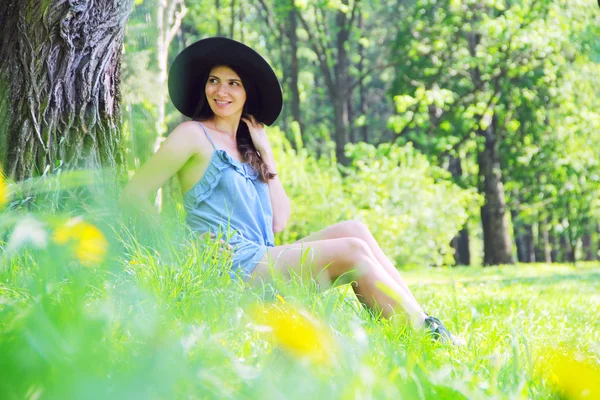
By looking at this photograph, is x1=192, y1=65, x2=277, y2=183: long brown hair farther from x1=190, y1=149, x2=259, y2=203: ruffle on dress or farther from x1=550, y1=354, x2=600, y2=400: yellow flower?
x1=550, y1=354, x2=600, y2=400: yellow flower

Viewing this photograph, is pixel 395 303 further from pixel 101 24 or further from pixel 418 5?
pixel 418 5

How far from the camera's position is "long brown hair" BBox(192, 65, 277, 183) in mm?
4020

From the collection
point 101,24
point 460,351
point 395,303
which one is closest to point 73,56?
point 101,24

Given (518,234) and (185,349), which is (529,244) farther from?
(185,349)

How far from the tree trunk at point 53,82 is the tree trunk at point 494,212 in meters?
14.0

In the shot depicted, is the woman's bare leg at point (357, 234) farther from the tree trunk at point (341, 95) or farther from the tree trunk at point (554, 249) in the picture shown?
the tree trunk at point (554, 249)

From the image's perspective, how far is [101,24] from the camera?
11.3ft

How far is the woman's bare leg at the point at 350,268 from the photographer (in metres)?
3.15

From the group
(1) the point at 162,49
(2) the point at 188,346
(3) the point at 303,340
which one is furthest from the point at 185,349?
(1) the point at 162,49

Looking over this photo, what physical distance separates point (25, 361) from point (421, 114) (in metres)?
14.4

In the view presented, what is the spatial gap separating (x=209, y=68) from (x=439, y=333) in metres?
1.95

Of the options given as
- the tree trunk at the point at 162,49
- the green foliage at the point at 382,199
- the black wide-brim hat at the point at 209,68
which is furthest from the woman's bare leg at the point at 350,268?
the green foliage at the point at 382,199

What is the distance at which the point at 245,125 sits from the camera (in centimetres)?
425

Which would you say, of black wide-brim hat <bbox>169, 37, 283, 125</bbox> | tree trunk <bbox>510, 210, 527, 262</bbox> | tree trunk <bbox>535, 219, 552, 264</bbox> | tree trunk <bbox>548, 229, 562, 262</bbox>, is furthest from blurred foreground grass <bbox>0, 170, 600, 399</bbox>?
tree trunk <bbox>548, 229, 562, 262</bbox>
